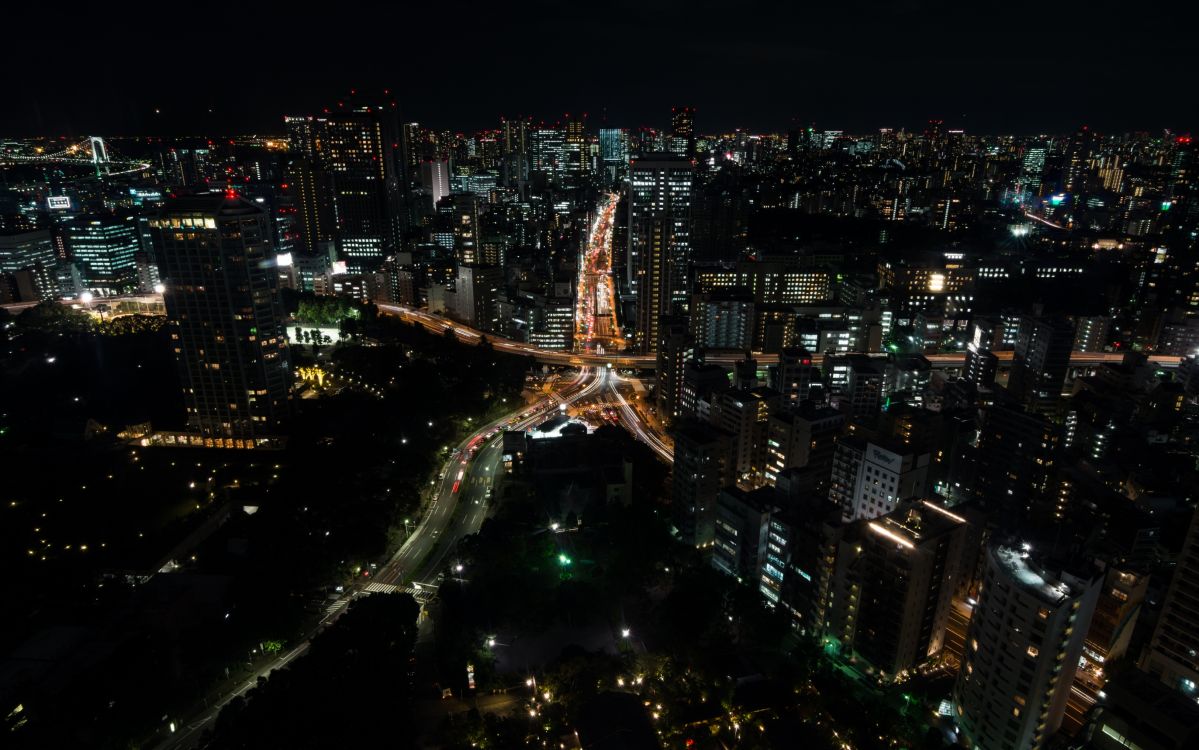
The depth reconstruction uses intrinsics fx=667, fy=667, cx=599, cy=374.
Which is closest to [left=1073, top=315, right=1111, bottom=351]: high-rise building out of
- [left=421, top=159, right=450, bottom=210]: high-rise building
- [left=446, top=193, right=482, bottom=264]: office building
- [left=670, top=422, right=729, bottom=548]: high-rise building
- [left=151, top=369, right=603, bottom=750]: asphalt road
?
[left=670, top=422, right=729, bottom=548]: high-rise building

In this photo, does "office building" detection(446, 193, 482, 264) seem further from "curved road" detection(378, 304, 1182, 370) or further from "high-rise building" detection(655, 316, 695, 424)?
"high-rise building" detection(655, 316, 695, 424)

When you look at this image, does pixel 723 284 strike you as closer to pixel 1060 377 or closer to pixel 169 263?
pixel 1060 377

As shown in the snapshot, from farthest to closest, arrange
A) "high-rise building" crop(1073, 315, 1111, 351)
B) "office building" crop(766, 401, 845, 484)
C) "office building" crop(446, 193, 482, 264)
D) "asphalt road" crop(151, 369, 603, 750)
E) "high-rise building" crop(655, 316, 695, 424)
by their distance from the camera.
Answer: "office building" crop(446, 193, 482, 264) < "high-rise building" crop(1073, 315, 1111, 351) < "high-rise building" crop(655, 316, 695, 424) < "office building" crop(766, 401, 845, 484) < "asphalt road" crop(151, 369, 603, 750)

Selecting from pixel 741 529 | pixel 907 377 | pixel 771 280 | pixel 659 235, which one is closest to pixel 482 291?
pixel 659 235

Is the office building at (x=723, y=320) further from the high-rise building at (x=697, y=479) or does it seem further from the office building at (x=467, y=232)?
the office building at (x=467, y=232)

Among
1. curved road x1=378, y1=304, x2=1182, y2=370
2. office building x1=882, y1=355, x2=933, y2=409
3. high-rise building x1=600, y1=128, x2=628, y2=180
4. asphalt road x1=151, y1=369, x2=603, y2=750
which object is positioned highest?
high-rise building x1=600, y1=128, x2=628, y2=180

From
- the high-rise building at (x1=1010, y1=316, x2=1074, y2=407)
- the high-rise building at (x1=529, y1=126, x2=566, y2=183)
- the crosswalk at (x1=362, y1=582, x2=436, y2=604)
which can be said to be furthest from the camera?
the high-rise building at (x1=529, y1=126, x2=566, y2=183)

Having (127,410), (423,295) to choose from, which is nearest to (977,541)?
(127,410)
